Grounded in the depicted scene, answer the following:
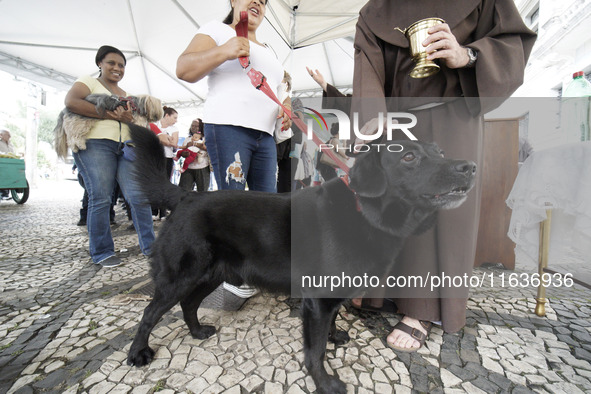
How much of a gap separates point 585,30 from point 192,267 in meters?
11.1

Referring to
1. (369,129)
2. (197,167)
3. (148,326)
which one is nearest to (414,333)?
(369,129)

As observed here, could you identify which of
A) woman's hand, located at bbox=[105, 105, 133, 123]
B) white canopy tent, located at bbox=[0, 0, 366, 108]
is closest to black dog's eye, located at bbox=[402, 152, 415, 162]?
woman's hand, located at bbox=[105, 105, 133, 123]

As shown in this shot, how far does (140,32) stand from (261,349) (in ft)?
26.2

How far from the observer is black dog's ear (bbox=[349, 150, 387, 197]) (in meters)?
1.26

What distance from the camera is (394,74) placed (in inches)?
61.9

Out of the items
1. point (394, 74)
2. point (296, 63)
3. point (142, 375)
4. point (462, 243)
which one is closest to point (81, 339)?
point (142, 375)

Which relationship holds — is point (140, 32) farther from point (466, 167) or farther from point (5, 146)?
point (466, 167)

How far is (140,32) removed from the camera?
6355 millimetres

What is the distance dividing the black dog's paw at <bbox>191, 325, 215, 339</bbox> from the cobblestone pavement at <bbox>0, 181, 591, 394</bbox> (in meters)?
0.04

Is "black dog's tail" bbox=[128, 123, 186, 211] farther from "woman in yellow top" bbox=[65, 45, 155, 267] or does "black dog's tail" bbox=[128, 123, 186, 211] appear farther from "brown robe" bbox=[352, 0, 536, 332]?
"brown robe" bbox=[352, 0, 536, 332]

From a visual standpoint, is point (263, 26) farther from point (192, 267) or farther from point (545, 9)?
point (545, 9)

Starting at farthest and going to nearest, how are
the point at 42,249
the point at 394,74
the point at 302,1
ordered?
1. the point at 302,1
2. the point at 42,249
3. the point at 394,74

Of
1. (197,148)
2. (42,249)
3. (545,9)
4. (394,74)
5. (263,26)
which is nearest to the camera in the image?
(394,74)

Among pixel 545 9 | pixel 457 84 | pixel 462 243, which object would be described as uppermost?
pixel 545 9
